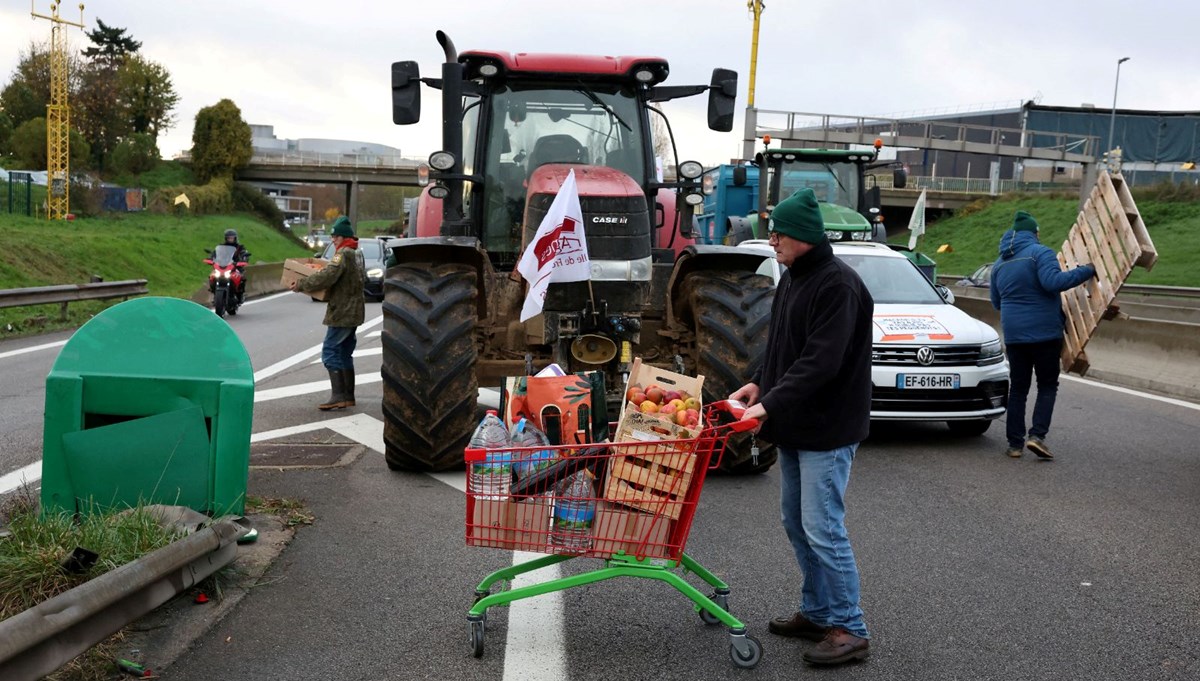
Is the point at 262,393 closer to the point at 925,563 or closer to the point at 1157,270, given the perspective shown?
the point at 925,563

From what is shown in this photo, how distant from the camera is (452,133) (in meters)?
8.38

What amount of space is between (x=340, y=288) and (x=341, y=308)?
0.21 meters

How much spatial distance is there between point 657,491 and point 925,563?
2308 mm

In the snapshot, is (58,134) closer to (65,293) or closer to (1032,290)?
(65,293)

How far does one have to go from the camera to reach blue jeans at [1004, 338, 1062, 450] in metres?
9.38

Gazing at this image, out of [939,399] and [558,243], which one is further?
[939,399]

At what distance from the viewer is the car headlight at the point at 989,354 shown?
32.8ft

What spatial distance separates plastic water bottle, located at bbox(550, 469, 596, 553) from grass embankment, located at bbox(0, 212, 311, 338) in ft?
52.1

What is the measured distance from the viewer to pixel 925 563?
614 cm

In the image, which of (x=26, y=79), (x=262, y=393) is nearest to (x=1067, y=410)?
(x=262, y=393)

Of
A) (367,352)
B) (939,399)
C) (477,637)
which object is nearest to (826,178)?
(367,352)

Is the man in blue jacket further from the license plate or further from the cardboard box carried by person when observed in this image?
the cardboard box carried by person

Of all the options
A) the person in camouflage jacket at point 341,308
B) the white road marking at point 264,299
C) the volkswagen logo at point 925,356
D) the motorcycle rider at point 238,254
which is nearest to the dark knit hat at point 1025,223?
the volkswagen logo at point 925,356

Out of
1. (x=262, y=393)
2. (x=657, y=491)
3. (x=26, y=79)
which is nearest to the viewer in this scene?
(x=657, y=491)
